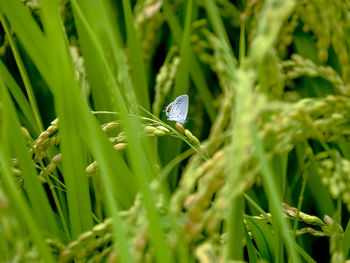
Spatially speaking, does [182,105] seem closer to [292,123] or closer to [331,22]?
[331,22]

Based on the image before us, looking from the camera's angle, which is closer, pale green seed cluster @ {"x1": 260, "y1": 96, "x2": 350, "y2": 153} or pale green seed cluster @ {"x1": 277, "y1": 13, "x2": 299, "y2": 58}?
pale green seed cluster @ {"x1": 260, "y1": 96, "x2": 350, "y2": 153}

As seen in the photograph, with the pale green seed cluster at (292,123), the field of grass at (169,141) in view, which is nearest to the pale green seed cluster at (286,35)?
the field of grass at (169,141)

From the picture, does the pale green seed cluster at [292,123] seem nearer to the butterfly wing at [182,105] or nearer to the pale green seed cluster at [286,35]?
the butterfly wing at [182,105]

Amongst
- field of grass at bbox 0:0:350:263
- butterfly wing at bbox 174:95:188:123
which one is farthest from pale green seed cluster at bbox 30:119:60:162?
butterfly wing at bbox 174:95:188:123

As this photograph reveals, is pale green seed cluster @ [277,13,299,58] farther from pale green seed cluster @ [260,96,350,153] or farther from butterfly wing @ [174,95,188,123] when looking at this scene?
pale green seed cluster @ [260,96,350,153]

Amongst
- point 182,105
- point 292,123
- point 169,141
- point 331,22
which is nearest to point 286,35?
point 331,22

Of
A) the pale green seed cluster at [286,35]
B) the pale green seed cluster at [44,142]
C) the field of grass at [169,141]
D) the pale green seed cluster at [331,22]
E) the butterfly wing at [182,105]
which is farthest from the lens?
the pale green seed cluster at [286,35]

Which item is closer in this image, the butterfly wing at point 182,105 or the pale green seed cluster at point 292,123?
the pale green seed cluster at point 292,123

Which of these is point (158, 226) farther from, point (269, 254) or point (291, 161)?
point (291, 161)
